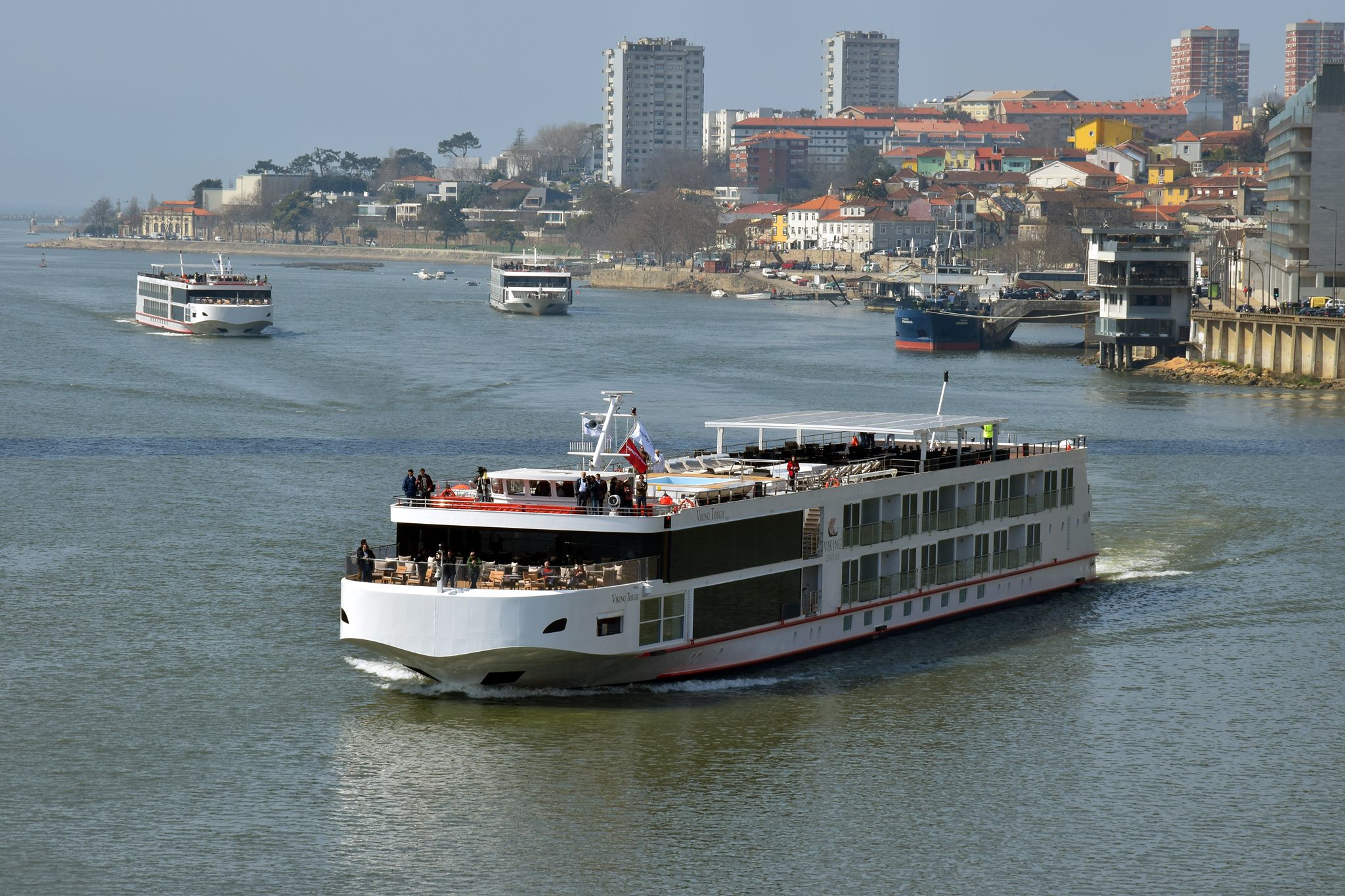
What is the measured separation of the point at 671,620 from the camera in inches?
1123

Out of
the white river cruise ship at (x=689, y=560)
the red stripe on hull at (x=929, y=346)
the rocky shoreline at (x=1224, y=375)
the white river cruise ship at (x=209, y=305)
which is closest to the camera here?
the white river cruise ship at (x=689, y=560)

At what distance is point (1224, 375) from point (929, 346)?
26027mm

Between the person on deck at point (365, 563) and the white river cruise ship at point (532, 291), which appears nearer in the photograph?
the person on deck at point (365, 563)

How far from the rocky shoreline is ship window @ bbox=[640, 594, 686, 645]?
196ft

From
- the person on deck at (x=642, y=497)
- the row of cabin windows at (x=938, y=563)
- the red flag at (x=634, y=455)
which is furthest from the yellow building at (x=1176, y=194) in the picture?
the person on deck at (x=642, y=497)

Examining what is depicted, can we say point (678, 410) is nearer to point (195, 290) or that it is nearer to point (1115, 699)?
point (1115, 699)

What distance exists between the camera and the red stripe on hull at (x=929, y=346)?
111 metres

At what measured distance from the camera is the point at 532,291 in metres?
139

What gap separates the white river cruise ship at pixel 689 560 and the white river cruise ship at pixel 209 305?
76479mm

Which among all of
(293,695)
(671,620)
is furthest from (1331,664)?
(293,695)

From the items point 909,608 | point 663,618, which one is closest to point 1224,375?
point 909,608

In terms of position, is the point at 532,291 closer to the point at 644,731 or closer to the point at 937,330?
the point at 937,330

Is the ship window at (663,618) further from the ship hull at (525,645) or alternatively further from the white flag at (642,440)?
the white flag at (642,440)

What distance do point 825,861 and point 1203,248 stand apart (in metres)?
133
